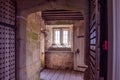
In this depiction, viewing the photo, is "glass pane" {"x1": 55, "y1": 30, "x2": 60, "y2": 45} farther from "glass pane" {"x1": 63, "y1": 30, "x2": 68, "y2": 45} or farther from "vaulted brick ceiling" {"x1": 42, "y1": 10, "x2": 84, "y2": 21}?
"vaulted brick ceiling" {"x1": 42, "y1": 10, "x2": 84, "y2": 21}

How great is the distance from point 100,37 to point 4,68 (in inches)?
52.2

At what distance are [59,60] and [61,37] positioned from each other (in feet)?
3.58

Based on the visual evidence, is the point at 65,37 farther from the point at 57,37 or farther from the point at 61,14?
the point at 61,14

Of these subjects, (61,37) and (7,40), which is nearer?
(7,40)

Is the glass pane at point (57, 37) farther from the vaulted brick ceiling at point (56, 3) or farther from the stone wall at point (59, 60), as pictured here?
the vaulted brick ceiling at point (56, 3)

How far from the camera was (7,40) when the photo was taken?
7.03 feet

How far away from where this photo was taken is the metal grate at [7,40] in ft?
6.50

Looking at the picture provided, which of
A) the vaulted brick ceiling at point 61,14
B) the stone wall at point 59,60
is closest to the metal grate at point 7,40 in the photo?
the vaulted brick ceiling at point 61,14

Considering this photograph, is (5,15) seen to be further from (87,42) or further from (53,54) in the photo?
(53,54)

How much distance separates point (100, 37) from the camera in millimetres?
1247

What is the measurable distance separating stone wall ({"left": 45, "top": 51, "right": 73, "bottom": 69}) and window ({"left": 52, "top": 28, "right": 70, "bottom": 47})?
0.58 metres

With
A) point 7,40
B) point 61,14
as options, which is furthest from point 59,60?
point 7,40

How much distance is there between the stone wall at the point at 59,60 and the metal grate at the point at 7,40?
4.93 metres

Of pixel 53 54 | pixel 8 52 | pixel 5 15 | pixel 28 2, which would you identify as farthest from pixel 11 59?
pixel 53 54
